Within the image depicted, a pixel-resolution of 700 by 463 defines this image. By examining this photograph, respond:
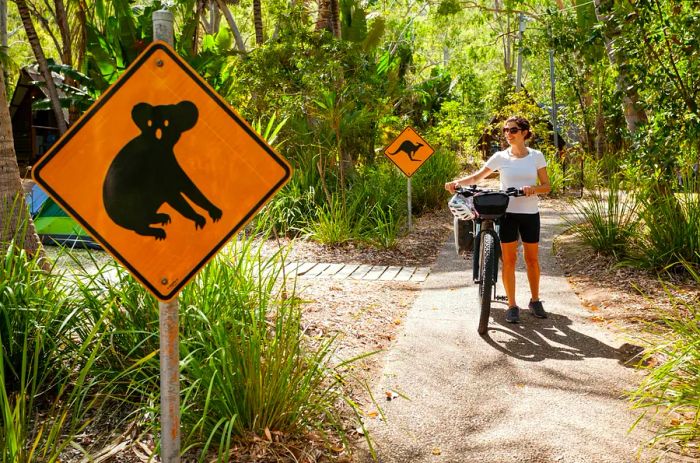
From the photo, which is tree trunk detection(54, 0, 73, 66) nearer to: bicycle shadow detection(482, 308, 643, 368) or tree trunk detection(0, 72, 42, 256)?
tree trunk detection(0, 72, 42, 256)

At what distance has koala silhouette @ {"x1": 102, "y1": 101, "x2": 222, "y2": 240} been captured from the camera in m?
2.34

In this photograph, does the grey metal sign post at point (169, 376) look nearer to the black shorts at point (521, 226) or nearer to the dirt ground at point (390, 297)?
the dirt ground at point (390, 297)

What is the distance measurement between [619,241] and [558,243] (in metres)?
2.19

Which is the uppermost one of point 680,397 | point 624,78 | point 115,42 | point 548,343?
point 115,42

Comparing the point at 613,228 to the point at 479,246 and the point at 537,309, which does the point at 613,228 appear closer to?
the point at 537,309

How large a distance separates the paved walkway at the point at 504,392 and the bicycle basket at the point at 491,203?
1054 mm

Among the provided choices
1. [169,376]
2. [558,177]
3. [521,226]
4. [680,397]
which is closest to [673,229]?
[521,226]

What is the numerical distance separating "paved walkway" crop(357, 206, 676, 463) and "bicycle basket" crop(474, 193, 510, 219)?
105cm

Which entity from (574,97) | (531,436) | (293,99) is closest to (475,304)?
(531,436)

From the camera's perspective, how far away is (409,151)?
1152 centimetres

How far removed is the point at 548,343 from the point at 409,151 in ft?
20.3

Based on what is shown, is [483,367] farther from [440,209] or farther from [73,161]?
[440,209]

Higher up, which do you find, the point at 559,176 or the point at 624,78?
the point at 624,78

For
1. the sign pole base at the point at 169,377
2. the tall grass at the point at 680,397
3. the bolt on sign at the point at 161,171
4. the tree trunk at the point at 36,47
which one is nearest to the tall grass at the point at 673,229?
the tall grass at the point at 680,397
